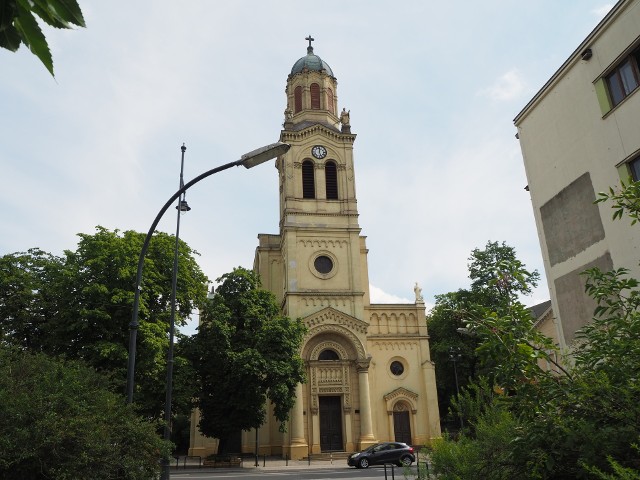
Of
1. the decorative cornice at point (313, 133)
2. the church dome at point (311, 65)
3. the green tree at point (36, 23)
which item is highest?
the church dome at point (311, 65)

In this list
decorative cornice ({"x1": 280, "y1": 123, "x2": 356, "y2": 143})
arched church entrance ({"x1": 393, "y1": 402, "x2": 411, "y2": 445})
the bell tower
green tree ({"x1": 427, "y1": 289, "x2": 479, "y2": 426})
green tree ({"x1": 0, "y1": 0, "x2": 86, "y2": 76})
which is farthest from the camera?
green tree ({"x1": 427, "y1": 289, "x2": 479, "y2": 426})

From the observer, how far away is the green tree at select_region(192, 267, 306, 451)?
28.9 metres

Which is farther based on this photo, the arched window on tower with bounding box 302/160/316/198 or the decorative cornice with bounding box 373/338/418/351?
the arched window on tower with bounding box 302/160/316/198

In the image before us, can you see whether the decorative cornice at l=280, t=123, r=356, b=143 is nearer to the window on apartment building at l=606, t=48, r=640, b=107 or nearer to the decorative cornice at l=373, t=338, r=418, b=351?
the decorative cornice at l=373, t=338, r=418, b=351

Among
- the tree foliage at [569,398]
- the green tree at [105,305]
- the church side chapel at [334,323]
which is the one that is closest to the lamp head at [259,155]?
the tree foliage at [569,398]

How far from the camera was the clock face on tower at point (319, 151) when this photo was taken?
4291cm

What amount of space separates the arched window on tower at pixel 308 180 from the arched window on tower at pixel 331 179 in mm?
1125

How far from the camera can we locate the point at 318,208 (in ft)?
136

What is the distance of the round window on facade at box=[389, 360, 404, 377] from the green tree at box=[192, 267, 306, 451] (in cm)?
1003

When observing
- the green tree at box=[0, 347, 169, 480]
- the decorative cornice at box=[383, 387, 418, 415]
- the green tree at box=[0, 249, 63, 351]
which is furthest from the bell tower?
the green tree at box=[0, 347, 169, 480]

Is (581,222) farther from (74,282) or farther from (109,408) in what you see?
(74,282)

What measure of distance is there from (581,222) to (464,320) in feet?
32.9

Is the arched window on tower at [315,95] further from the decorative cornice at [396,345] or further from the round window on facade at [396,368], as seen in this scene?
the round window on facade at [396,368]

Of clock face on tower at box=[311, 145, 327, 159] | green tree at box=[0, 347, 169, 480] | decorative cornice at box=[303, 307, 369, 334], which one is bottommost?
green tree at box=[0, 347, 169, 480]
